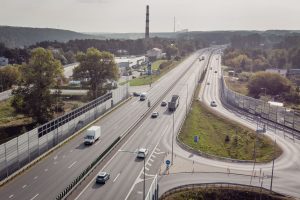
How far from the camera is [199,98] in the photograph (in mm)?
118688

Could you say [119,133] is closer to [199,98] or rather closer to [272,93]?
[199,98]

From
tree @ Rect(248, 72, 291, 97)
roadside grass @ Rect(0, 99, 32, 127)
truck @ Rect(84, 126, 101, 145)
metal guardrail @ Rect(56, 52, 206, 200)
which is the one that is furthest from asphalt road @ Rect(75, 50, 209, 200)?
tree @ Rect(248, 72, 291, 97)

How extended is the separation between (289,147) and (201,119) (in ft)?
90.3

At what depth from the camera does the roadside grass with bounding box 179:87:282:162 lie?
66.4 m

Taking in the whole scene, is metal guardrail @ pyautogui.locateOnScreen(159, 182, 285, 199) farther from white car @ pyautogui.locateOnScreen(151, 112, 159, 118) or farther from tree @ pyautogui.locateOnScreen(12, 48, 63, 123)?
tree @ pyautogui.locateOnScreen(12, 48, 63, 123)

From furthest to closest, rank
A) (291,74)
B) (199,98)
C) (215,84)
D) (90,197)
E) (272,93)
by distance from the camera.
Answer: (291,74) → (215,84) → (272,93) → (199,98) → (90,197)

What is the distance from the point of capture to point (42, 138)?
59.6m

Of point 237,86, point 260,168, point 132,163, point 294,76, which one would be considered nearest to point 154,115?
point 132,163

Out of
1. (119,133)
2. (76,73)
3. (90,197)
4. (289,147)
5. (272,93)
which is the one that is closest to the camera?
(90,197)

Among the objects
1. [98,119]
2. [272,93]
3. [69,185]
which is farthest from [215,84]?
[69,185]

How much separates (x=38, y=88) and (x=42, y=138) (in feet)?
73.3

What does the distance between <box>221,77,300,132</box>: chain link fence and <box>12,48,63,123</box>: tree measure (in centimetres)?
5431

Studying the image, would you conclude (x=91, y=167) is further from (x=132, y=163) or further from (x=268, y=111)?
(x=268, y=111)

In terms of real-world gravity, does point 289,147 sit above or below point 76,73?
below
